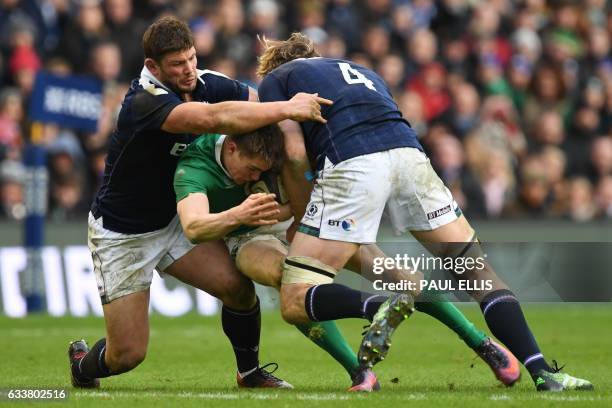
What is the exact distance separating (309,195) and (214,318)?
282 inches

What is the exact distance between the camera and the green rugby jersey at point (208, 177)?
756 cm

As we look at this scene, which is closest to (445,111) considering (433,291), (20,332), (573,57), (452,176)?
(452,176)

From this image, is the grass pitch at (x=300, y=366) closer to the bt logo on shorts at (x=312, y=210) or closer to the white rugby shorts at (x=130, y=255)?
the white rugby shorts at (x=130, y=255)

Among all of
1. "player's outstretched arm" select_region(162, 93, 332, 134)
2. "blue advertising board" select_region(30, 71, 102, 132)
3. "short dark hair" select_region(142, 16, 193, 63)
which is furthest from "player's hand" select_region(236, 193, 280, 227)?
"blue advertising board" select_region(30, 71, 102, 132)

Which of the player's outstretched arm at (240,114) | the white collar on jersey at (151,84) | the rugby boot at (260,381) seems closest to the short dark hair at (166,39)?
the white collar on jersey at (151,84)

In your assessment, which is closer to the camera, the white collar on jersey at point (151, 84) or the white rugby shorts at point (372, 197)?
the white rugby shorts at point (372, 197)

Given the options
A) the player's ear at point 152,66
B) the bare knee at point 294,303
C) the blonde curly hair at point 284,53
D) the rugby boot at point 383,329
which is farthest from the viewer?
the blonde curly hair at point 284,53

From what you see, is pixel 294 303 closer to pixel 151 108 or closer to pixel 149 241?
pixel 149 241

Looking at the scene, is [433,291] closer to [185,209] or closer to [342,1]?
[185,209]

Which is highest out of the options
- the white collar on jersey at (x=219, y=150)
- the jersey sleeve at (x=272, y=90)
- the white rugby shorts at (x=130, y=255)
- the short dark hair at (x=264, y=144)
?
the jersey sleeve at (x=272, y=90)

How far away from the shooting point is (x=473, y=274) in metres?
7.61

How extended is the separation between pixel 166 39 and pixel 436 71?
1059 centimetres

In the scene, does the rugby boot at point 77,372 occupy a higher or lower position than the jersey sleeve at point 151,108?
lower

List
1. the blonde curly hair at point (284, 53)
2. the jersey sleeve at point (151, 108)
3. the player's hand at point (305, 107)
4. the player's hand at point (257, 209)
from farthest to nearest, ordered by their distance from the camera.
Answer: the blonde curly hair at point (284, 53) < the jersey sleeve at point (151, 108) < the player's hand at point (305, 107) < the player's hand at point (257, 209)
